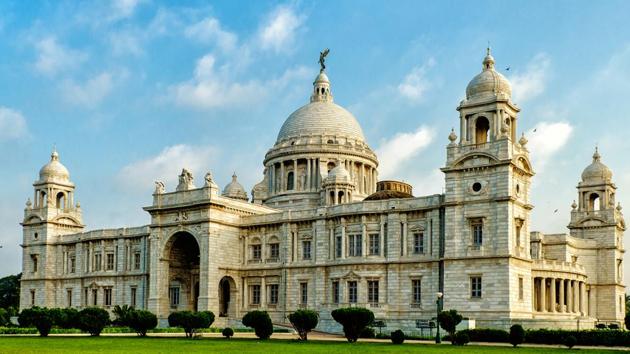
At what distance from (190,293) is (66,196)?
82.3ft

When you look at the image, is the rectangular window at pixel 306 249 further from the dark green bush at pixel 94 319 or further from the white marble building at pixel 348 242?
the dark green bush at pixel 94 319

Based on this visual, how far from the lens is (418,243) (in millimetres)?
69562

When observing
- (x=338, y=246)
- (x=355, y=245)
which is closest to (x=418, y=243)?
(x=355, y=245)

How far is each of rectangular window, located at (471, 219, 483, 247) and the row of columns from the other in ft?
28.6

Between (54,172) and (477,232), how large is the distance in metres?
55.7

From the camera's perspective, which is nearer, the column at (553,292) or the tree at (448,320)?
the tree at (448,320)

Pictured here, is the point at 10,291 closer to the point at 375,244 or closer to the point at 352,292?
the point at 352,292

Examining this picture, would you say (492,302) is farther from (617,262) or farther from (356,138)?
(356,138)

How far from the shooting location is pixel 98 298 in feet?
300

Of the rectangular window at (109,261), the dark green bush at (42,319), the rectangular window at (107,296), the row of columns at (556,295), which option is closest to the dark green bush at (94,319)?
the dark green bush at (42,319)

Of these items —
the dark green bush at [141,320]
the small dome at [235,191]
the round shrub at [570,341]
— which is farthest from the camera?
the small dome at [235,191]

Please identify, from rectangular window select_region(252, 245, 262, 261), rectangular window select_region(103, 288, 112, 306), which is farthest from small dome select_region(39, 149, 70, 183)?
rectangular window select_region(252, 245, 262, 261)

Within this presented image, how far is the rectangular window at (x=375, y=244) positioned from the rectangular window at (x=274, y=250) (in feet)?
36.0

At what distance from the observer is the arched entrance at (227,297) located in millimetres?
80562
